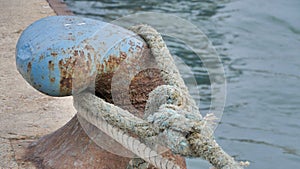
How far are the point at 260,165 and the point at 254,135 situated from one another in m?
0.45

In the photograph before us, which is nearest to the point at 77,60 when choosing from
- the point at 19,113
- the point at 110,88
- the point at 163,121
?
the point at 110,88

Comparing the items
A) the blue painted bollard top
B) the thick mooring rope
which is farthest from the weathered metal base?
the blue painted bollard top

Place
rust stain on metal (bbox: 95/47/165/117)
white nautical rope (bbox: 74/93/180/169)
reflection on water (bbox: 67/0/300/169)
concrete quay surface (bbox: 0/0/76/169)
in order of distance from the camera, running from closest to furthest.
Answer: white nautical rope (bbox: 74/93/180/169)
rust stain on metal (bbox: 95/47/165/117)
concrete quay surface (bbox: 0/0/76/169)
reflection on water (bbox: 67/0/300/169)

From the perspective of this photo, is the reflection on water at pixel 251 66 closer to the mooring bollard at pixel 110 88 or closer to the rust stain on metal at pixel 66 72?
the mooring bollard at pixel 110 88

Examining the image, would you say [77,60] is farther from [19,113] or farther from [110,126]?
[19,113]

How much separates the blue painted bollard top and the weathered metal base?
24 centimetres

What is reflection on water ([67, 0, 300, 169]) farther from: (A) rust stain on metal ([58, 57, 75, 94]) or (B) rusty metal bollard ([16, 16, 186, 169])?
→ (A) rust stain on metal ([58, 57, 75, 94])

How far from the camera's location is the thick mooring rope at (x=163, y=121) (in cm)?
189

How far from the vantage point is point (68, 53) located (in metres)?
2.09

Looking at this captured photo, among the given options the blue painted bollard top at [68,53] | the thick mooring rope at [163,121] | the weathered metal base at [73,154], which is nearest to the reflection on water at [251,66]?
the weathered metal base at [73,154]

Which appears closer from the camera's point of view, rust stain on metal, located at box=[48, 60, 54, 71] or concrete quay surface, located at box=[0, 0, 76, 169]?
rust stain on metal, located at box=[48, 60, 54, 71]

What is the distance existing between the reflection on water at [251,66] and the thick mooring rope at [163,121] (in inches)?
47.7

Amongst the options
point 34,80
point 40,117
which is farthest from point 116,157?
point 40,117

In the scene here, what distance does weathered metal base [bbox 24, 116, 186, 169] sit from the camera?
2287 mm
